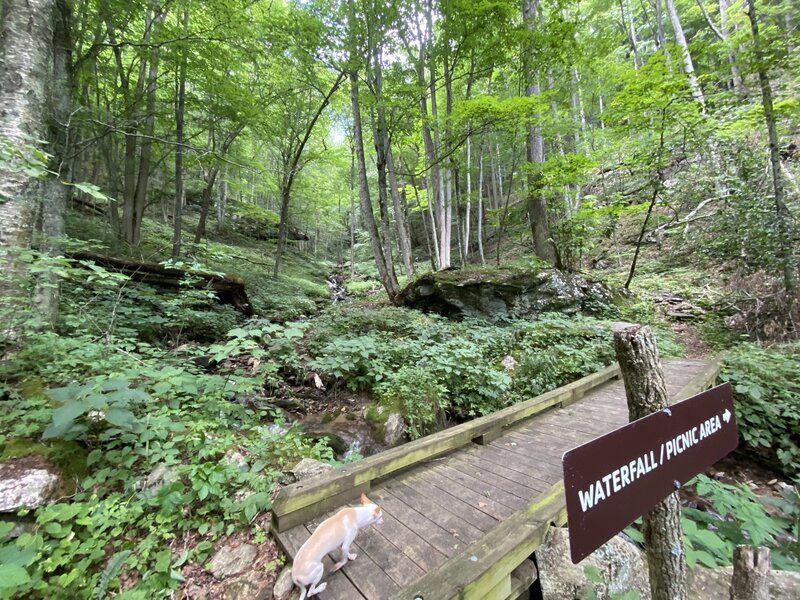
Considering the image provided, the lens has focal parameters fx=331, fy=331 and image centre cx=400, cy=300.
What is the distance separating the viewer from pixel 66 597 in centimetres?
169

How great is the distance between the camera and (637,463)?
1148 mm

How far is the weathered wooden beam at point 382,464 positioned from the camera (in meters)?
2.25

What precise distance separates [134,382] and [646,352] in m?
4.17

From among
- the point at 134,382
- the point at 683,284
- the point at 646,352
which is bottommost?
the point at 134,382

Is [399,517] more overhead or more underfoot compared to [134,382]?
more underfoot

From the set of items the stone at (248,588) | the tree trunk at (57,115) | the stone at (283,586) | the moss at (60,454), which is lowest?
the stone at (248,588)

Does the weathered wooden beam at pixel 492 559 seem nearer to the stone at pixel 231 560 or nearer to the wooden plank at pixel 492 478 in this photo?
the wooden plank at pixel 492 478

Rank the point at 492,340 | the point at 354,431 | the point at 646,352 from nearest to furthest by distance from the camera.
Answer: the point at 646,352
the point at 354,431
the point at 492,340

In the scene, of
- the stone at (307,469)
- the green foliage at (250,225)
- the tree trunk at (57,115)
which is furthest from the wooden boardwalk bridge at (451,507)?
the green foliage at (250,225)

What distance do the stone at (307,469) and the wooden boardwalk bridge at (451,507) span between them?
1.02ft

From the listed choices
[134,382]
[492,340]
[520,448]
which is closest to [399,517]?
[520,448]

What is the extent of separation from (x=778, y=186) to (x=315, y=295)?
45.1 ft

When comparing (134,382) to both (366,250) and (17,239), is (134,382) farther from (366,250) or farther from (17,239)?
(366,250)

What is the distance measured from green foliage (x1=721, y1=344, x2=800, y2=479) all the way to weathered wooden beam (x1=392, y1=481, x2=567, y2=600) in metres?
3.76
